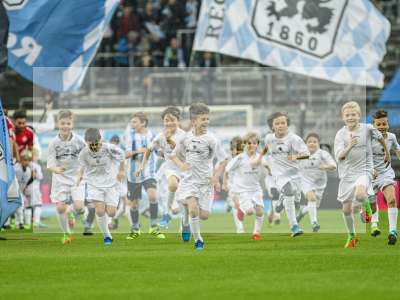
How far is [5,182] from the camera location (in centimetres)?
1855

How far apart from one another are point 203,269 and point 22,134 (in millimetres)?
12248

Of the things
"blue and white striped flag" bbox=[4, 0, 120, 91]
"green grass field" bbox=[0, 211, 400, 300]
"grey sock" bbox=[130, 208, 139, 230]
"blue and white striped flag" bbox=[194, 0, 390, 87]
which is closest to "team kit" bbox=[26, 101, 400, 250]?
"grey sock" bbox=[130, 208, 139, 230]

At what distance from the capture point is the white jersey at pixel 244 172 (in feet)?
72.4

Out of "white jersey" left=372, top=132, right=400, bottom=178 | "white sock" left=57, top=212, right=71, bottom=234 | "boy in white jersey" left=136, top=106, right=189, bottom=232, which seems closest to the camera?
"white jersey" left=372, top=132, right=400, bottom=178

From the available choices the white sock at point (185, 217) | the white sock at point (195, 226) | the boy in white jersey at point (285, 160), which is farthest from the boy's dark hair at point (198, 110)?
the boy in white jersey at point (285, 160)

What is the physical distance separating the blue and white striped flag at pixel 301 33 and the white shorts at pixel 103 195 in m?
7.22

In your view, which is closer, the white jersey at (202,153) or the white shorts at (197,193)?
the white shorts at (197,193)

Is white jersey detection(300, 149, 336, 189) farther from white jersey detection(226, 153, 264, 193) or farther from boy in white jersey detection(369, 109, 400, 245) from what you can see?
boy in white jersey detection(369, 109, 400, 245)

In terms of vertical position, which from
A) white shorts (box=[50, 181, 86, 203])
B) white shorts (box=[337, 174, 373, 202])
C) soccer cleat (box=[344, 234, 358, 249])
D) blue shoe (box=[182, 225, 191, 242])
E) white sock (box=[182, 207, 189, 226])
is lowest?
blue shoe (box=[182, 225, 191, 242])

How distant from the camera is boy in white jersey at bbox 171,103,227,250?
17.9m

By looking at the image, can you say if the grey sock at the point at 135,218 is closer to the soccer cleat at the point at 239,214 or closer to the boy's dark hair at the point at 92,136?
the soccer cleat at the point at 239,214

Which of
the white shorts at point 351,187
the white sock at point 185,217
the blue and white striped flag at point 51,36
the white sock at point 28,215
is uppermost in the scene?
the blue and white striped flag at point 51,36

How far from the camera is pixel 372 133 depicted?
17.8m

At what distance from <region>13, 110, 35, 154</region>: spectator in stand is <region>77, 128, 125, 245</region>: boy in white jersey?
19.5ft
